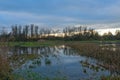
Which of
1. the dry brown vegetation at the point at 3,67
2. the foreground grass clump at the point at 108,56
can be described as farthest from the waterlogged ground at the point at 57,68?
the dry brown vegetation at the point at 3,67

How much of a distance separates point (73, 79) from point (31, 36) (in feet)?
369

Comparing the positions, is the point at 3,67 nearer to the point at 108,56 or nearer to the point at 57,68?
the point at 57,68

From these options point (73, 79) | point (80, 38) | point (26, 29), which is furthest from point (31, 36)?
point (73, 79)

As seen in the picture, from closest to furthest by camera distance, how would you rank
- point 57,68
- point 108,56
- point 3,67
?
point 3,67
point 57,68
point 108,56

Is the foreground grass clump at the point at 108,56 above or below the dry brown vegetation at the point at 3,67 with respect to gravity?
below

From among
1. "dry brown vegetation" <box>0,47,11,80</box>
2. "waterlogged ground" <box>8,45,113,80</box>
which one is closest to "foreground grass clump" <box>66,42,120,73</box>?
"waterlogged ground" <box>8,45,113,80</box>

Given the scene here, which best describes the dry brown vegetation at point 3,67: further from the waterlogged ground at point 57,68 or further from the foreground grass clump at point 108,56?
the foreground grass clump at point 108,56

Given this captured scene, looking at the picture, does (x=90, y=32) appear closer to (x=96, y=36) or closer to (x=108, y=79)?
(x=96, y=36)

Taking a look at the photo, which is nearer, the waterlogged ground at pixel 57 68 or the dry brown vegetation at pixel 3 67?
the dry brown vegetation at pixel 3 67

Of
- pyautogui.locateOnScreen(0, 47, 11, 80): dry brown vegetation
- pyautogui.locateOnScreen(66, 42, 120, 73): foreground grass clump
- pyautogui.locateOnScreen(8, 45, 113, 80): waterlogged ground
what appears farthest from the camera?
pyautogui.locateOnScreen(66, 42, 120, 73): foreground grass clump

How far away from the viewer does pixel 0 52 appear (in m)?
13.1

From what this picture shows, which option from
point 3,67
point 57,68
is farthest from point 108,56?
point 3,67

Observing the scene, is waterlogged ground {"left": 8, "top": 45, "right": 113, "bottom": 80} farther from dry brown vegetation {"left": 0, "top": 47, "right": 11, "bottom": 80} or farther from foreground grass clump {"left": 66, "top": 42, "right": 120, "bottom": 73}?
dry brown vegetation {"left": 0, "top": 47, "right": 11, "bottom": 80}

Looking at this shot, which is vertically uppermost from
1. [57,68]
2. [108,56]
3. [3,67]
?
[3,67]
